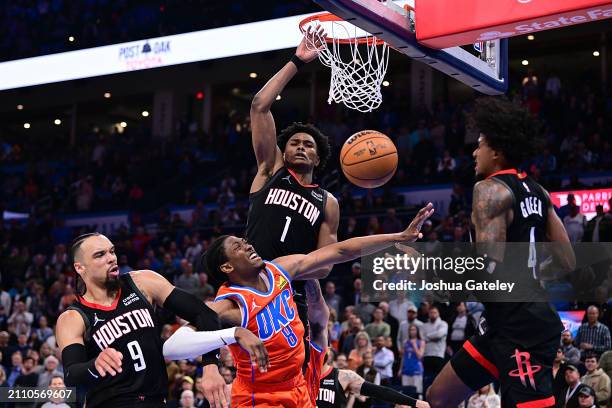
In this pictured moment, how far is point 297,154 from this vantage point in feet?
20.3

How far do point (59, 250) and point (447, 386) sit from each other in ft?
48.4

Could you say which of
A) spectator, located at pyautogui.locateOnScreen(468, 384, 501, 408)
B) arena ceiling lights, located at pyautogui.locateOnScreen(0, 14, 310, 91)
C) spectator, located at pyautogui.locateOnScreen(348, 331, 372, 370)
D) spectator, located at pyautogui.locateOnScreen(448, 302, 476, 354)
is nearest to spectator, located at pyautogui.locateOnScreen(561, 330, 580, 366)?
spectator, located at pyautogui.locateOnScreen(468, 384, 501, 408)

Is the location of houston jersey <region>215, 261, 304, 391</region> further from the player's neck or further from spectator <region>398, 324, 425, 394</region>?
spectator <region>398, 324, 425, 394</region>

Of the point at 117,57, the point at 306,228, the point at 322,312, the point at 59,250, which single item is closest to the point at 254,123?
the point at 306,228

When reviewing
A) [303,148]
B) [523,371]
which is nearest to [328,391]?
[303,148]

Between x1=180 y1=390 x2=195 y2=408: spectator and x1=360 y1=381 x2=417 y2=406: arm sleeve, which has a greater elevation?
x1=360 y1=381 x2=417 y2=406: arm sleeve

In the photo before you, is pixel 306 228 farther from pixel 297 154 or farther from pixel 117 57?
pixel 117 57

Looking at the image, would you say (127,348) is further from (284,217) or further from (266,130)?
(266,130)

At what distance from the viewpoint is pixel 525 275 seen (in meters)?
4.86

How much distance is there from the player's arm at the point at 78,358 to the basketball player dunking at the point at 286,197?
1.53 m

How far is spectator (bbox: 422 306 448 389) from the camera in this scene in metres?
11.7

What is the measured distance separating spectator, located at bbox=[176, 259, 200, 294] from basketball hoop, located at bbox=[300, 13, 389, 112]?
27.2 feet

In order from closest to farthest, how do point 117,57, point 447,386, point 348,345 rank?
point 447,386
point 348,345
point 117,57

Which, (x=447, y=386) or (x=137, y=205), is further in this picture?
(x=137, y=205)
